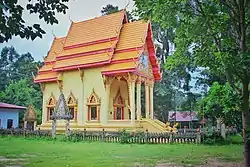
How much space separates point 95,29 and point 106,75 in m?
5.28

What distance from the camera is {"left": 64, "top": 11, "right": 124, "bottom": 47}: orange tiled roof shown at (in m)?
26.5

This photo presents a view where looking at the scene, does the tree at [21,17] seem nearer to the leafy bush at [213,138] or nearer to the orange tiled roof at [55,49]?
the leafy bush at [213,138]

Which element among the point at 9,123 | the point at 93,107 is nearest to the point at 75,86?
the point at 93,107

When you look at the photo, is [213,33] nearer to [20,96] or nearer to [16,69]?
[20,96]

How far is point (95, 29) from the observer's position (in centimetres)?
2778

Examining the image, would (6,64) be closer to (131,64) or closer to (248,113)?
(131,64)

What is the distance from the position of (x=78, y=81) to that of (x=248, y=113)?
2096cm

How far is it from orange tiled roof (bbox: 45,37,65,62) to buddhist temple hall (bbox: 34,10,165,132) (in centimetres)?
179

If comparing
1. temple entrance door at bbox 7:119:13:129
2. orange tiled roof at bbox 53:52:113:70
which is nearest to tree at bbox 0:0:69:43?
orange tiled roof at bbox 53:52:113:70

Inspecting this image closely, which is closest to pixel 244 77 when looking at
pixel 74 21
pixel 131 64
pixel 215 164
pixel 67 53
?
pixel 215 164

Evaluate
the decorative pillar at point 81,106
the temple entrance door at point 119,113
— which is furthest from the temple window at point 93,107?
the temple entrance door at point 119,113

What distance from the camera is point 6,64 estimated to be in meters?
72.1

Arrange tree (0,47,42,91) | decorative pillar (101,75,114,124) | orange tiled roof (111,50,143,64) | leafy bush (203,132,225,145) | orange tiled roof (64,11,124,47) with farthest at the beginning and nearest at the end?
A: 1. tree (0,47,42,91)
2. orange tiled roof (64,11,124,47)
3. decorative pillar (101,75,114,124)
4. orange tiled roof (111,50,143,64)
5. leafy bush (203,132,225,145)

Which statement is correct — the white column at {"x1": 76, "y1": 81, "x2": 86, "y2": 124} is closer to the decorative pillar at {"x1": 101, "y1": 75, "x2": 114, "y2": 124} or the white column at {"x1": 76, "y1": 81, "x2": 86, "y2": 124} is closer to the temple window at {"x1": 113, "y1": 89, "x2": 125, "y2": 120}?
the decorative pillar at {"x1": 101, "y1": 75, "x2": 114, "y2": 124}
